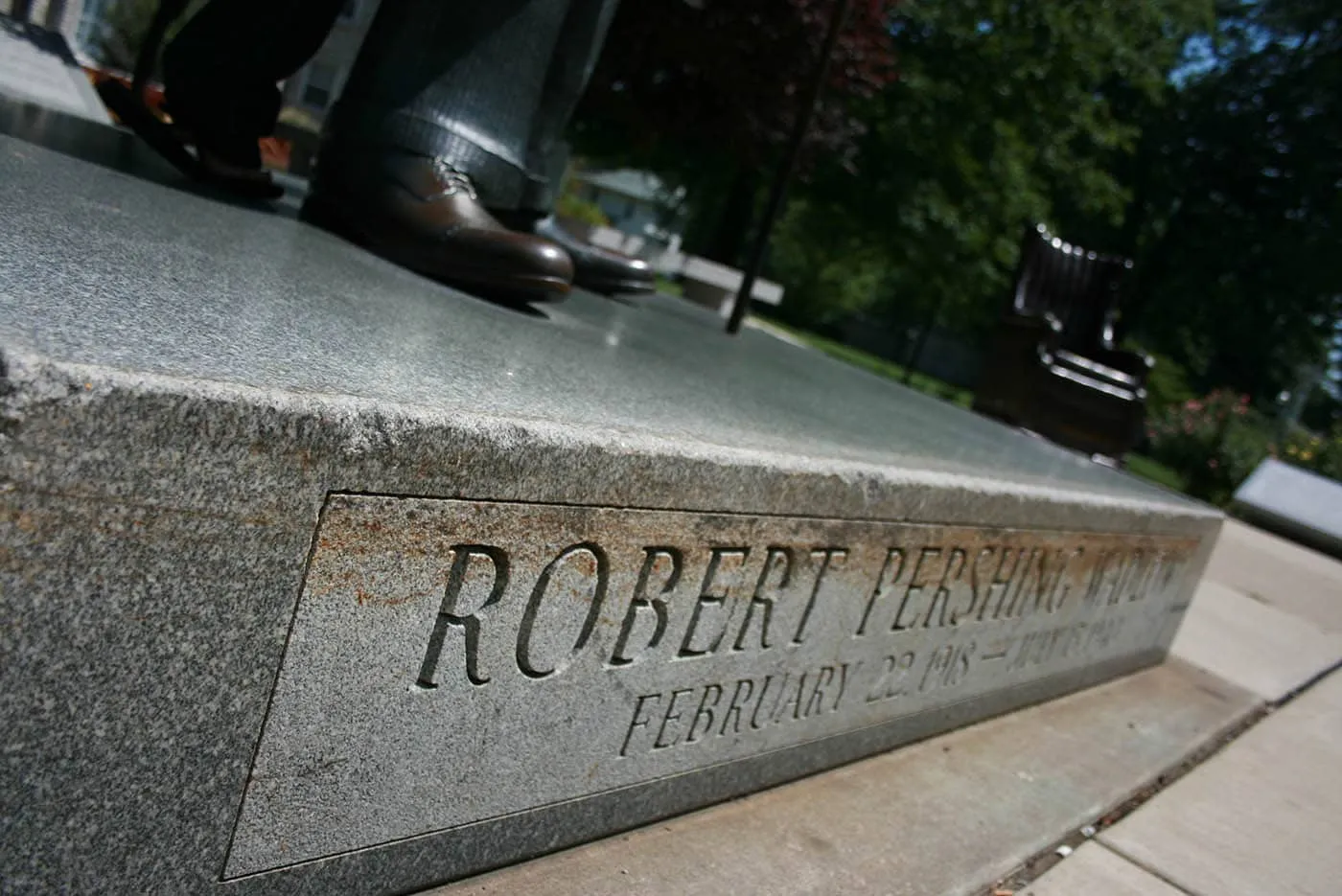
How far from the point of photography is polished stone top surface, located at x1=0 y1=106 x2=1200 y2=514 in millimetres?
1206

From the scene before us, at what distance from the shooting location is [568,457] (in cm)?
147

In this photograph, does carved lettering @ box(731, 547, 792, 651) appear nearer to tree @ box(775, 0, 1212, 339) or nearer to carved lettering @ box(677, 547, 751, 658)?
carved lettering @ box(677, 547, 751, 658)

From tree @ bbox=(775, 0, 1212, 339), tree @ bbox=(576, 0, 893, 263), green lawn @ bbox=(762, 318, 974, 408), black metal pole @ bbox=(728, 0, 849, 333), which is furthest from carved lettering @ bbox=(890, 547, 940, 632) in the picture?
tree @ bbox=(775, 0, 1212, 339)

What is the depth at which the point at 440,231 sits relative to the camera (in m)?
2.44

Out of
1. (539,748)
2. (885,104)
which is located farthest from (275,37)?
(885,104)

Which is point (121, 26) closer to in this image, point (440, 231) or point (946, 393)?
point (946, 393)

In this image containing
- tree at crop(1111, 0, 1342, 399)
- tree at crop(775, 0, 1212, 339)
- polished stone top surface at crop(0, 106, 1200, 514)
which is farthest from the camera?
tree at crop(1111, 0, 1342, 399)

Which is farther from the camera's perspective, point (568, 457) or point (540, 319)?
point (540, 319)

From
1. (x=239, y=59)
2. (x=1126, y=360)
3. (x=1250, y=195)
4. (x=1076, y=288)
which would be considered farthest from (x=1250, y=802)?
(x=1250, y=195)

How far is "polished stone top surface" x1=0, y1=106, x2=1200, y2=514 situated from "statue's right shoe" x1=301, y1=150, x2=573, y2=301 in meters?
0.07

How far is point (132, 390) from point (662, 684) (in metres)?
1.08

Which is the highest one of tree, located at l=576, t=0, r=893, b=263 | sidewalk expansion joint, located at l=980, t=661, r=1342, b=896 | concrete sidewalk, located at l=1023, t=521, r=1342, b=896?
tree, located at l=576, t=0, r=893, b=263

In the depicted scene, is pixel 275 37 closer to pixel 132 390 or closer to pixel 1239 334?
pixel 132 390

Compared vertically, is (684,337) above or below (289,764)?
above
